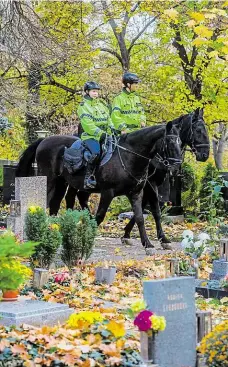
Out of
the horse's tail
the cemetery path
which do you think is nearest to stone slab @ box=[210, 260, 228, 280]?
the cemetery path

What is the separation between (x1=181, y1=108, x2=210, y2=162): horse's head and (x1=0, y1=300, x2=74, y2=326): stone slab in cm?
832

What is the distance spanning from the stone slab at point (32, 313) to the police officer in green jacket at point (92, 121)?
6.99m

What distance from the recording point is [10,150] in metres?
36.2

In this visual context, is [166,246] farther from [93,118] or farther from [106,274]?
[106,274]

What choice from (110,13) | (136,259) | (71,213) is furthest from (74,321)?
(110,13)

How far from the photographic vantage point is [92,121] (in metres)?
16.8

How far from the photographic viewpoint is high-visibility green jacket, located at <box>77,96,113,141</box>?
54.6 ft

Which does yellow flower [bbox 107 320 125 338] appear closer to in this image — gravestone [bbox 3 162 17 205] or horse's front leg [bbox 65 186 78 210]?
horse's front leg [bbox 65 186 78 210]

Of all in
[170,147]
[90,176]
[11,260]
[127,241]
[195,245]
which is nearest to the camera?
[11,260]

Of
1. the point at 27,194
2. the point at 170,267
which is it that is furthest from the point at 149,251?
the point at 170,267

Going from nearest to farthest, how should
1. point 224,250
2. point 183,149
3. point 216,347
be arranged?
point 216,347, point 224,250, point 183,149

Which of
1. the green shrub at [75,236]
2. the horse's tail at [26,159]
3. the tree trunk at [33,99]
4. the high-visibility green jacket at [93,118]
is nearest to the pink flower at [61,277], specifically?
the green shrub at [75,236]

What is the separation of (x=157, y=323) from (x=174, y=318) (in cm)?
47

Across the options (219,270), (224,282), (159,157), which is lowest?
(224,282)
